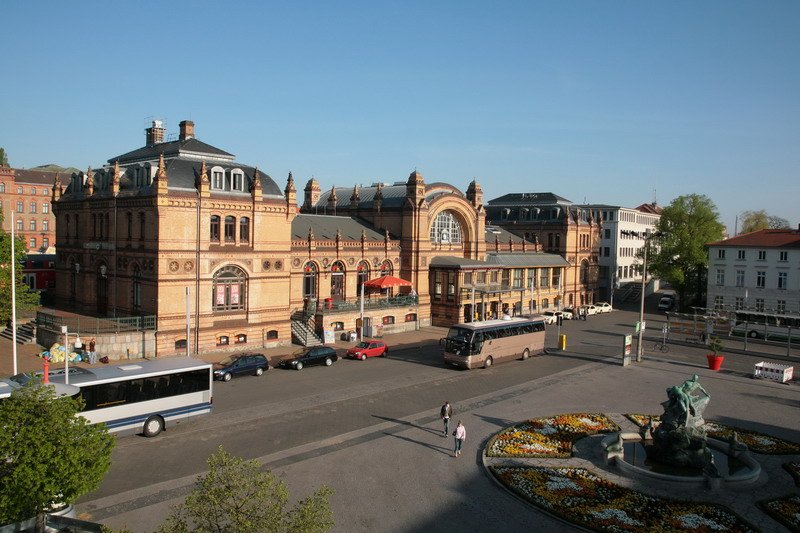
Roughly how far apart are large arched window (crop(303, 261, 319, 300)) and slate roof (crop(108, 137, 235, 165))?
1125cm

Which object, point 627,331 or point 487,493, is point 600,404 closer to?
point 487,493

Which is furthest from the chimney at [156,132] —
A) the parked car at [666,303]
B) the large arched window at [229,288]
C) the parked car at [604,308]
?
the parked car at [666,303]

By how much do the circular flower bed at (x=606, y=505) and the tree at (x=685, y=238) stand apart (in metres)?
65.0

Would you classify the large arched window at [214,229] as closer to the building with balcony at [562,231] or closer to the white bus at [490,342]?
the white bus at [490,342]

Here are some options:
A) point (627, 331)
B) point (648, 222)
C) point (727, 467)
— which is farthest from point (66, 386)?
point (648, 222)

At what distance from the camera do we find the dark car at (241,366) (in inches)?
1483

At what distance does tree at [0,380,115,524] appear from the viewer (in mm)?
15211

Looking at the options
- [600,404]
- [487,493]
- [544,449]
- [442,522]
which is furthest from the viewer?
[600,404]

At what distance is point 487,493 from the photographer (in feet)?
73.5

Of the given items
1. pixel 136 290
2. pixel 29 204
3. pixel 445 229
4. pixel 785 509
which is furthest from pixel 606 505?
pixel 29 204

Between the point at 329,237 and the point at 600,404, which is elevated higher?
the point at 329,237

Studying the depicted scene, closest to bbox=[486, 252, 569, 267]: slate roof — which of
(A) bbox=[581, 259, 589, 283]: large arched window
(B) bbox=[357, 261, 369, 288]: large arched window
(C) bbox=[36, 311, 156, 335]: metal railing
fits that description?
(A) bbox=[581, 259, 589, 283]: large arched window

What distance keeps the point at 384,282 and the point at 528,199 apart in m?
38.3

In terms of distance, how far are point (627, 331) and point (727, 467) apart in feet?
134
